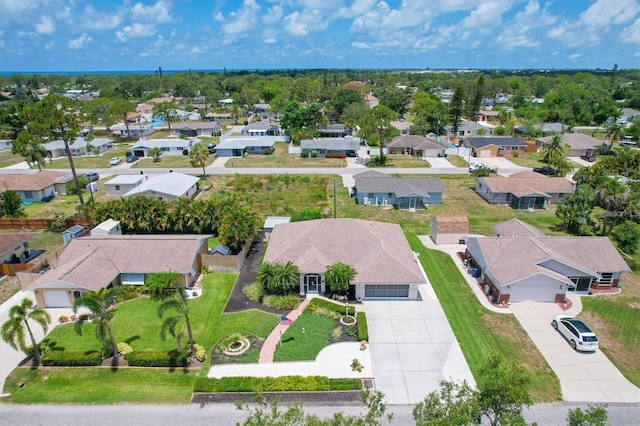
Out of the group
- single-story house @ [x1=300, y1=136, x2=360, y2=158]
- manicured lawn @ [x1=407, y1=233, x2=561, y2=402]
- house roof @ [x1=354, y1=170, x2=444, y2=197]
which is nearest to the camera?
manicured lawn @ [x1=407, y1=233, x2=561, y2=402]

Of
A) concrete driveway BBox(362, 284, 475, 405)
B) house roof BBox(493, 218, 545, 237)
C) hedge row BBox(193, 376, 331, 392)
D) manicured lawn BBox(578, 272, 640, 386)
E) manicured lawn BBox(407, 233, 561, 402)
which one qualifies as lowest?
manicured lawn BBox(578, 272, 640, 386)

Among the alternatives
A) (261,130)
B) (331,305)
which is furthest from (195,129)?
(331,305)

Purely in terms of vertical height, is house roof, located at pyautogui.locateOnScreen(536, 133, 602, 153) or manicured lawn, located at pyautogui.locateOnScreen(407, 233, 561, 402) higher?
house roof, located at pyautogui.locateOnScreen(536, 133, 602, 153)

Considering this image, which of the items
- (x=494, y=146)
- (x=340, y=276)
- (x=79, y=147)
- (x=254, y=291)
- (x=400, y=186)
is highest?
(x=79, y=147)

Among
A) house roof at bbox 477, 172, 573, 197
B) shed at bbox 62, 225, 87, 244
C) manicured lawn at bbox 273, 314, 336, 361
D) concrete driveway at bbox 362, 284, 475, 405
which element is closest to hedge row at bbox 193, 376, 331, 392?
manicured lawn at bbox 273, 314, 336, 361

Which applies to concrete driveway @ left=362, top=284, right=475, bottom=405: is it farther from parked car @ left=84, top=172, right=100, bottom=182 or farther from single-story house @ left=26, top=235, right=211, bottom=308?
parked car @ left=84, top=172, right=100, bottom=182

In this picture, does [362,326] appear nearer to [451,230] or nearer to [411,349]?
[411,349]
